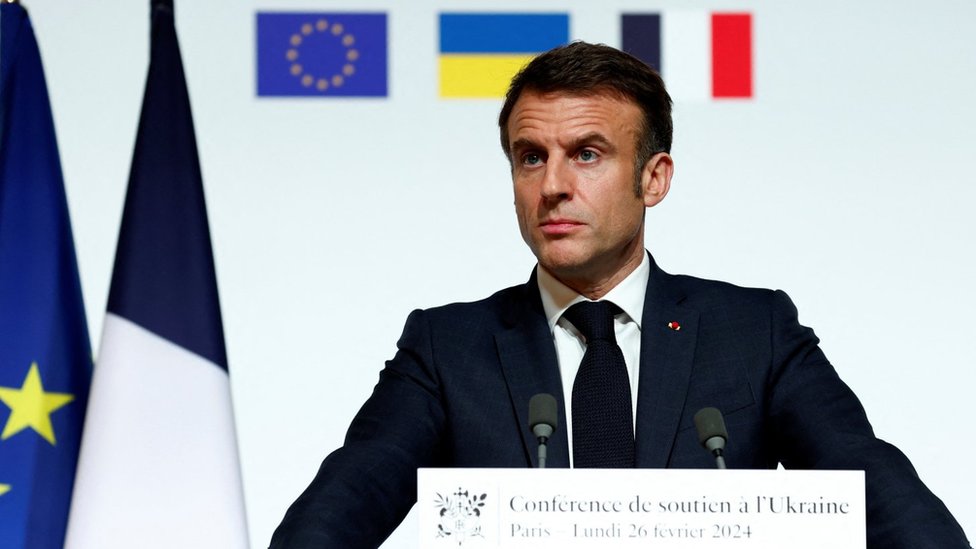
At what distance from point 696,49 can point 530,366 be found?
5.89 feet

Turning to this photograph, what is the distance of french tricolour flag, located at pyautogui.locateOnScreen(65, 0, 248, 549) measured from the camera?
273 cm

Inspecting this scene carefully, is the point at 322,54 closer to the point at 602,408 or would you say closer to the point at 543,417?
the point at 602,408

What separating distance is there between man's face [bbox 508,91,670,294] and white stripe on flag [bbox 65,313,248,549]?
832 mm

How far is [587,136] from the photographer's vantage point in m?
2.53

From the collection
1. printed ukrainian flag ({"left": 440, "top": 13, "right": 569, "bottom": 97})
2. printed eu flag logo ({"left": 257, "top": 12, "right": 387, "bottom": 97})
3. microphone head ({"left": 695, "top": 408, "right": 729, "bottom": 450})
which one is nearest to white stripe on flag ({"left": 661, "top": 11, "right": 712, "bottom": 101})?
printed ukrainian flag ({"left": 440, "top": 13, "right": 569, "bottom": 97})

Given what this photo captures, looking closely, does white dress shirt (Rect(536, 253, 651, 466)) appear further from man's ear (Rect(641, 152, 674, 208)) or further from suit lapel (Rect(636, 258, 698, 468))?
man's ear (Rect(641, 152, 674, 208))

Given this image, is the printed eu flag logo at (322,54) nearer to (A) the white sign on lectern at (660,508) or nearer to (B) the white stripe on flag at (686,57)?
(B) the white stripe on flag at (686,57)

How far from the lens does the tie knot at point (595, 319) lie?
257cm

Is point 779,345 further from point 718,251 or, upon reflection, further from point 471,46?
point 471,46

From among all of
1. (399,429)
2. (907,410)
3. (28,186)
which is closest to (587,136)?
(399,429)

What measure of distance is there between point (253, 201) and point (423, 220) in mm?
520

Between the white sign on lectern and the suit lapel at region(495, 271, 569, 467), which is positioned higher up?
the suit lapel at region(495, 271, 569, 467)

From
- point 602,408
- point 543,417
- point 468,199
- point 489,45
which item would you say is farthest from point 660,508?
point 489,45

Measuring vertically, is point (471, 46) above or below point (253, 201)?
above
